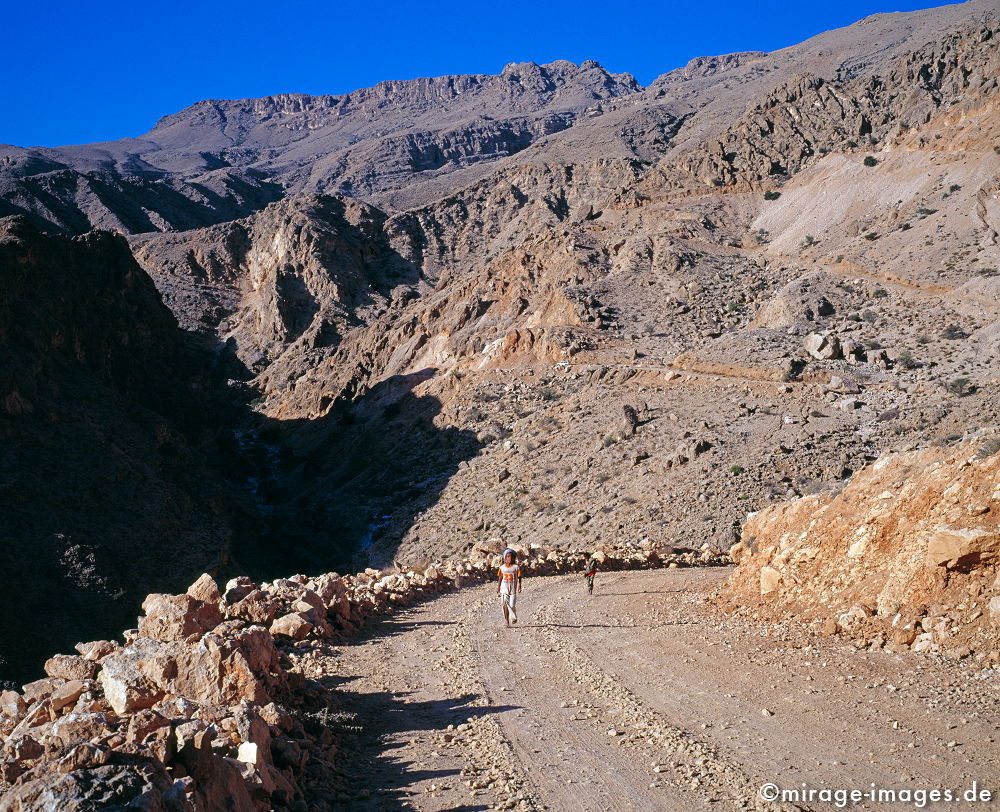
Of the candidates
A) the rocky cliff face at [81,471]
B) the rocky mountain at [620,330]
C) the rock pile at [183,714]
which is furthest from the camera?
the rocky mountain at [620,330]

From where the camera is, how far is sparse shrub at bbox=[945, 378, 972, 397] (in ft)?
84.0

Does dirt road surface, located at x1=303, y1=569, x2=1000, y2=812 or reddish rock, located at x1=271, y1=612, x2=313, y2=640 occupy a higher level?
reddish rock, located at x1=271, y1=612, x2=313, y2=640

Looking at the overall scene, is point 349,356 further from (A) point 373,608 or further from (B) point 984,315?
(A) point 373,608

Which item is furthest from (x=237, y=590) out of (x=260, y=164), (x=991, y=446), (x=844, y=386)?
(x=260, y=164)

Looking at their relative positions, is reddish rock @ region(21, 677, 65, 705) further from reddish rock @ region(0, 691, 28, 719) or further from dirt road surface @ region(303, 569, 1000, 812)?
dirt road surface @ region(303, 569, 1000, 812)

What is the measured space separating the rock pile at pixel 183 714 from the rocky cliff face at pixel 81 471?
42.9ft

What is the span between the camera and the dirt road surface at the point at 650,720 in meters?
5.54

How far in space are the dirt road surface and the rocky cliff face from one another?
612 inches

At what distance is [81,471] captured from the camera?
28484 mm

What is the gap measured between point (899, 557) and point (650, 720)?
3.99 metres

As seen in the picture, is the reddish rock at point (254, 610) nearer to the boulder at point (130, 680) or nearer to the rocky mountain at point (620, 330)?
the boulder at point (130, 680)

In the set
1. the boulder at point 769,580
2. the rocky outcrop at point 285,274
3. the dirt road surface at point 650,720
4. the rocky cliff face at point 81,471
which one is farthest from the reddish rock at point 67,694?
the rocky outcrop at point 285,274

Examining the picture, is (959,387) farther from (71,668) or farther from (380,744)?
(71,668)

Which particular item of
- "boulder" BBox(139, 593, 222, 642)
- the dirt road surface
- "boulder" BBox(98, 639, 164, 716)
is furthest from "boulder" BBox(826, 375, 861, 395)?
"boulder" BBox(98, 639, 164, 716)
